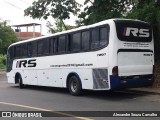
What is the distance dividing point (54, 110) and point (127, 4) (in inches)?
→ 439

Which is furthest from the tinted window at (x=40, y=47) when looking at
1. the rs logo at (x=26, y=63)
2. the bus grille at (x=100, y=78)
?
A: the bus grille at (x=100, y=78)

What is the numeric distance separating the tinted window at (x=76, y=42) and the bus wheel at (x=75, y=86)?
4.36 ft

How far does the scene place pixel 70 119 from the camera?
408 inches

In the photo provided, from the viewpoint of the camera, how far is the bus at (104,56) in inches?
565

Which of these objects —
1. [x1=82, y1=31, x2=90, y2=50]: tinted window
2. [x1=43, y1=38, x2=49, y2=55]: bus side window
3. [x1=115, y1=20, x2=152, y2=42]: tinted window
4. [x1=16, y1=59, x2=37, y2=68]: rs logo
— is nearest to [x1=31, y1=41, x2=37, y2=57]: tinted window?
[x1=16, y1=59, x2=37, y2=68]: rs logo

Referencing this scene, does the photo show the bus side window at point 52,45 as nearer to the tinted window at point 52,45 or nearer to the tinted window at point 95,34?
the tinted window at point 52,45

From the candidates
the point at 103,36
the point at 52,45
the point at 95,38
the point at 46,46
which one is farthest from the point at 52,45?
the point at 103,36

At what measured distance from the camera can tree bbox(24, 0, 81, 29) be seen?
25.4m

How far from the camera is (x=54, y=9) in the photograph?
83.4 feet

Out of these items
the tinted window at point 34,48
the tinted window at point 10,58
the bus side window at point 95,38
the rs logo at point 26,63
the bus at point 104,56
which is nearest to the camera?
the bus at point 104,56

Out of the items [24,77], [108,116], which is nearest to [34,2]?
[24,77]

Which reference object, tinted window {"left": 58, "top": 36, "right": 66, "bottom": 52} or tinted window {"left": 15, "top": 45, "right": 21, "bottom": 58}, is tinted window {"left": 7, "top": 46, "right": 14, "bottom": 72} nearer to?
tinted window {"left": 15, "top": 45, "right": 21, "bottom": 58}

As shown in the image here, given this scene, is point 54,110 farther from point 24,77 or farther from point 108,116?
point 24,77

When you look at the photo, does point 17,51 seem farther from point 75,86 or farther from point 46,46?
point 75,86
